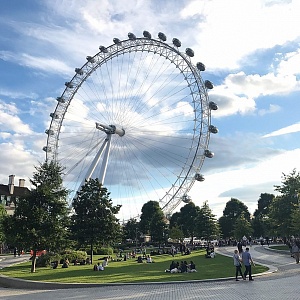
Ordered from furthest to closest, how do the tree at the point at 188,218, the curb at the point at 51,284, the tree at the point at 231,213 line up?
Answer: the tree at the point at 231,213 → the tree at the point at 188,218 → the curb at the point at 51,284

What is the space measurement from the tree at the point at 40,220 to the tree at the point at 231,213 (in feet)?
280

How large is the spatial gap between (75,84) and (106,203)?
2906cm

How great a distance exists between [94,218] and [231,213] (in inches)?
3329

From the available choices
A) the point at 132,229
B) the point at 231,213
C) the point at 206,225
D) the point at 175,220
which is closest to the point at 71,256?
the point at 206,225

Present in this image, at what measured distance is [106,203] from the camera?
4016 cm

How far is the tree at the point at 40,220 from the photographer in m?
30.2

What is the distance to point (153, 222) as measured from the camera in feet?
266

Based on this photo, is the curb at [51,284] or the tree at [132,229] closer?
the curb at [51,284]

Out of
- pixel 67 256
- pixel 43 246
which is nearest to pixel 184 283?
pixel 43 246

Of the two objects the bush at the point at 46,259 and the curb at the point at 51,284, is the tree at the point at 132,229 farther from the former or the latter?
the curb at the point at 51,284

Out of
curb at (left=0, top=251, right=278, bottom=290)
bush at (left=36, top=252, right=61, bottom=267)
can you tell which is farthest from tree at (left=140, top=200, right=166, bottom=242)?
curb at (left=0, top=251, right=278, bottom=290)

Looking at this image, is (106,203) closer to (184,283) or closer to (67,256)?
(67,256)

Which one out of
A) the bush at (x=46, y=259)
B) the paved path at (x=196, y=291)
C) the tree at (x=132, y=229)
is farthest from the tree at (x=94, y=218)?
the tree at (x=132, y=229)

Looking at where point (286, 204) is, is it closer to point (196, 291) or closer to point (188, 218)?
point (196, 291)
